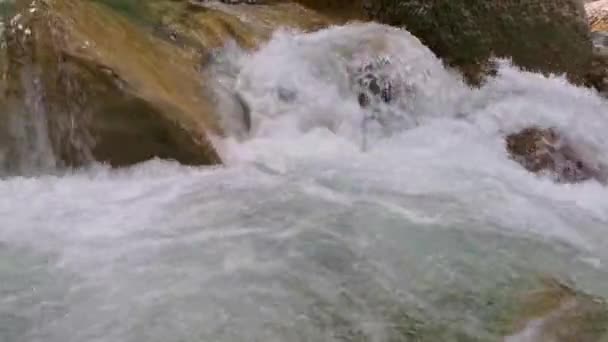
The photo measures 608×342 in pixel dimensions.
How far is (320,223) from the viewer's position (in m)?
4.82

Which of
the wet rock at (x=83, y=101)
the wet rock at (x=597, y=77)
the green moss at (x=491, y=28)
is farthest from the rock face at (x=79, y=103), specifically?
the wet rock at (x=597, y=77)

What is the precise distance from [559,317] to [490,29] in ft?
15.4

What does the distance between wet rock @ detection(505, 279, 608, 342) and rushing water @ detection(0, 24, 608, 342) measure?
90 millimetres

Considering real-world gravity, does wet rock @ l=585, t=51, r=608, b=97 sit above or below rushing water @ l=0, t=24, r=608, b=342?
above

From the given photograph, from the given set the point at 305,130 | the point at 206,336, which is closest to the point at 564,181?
the point at 305,130

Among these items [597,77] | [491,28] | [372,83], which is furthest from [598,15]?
[372,83]

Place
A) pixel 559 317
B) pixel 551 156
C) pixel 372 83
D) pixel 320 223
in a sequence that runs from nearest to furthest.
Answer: pixel 559 317, pixel 320 223, pixel 551 156, pixel 372 83

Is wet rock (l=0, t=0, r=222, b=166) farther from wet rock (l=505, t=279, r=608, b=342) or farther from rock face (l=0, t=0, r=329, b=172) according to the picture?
wet rock (l=505, t=279, r=608, b=342)

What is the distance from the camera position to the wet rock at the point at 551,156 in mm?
6312

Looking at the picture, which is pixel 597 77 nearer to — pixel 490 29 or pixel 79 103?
pixel 490 29

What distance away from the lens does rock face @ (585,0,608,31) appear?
490 inches

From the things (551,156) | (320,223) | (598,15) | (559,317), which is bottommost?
(559,317)

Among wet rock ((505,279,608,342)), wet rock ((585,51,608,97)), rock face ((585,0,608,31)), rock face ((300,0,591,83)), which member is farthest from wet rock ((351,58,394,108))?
rock face ((585,0,608,31))

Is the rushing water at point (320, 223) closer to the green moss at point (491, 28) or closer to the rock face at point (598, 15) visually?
the green moss at point (491, 28)
